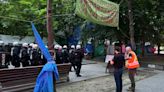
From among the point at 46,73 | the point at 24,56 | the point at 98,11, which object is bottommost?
the point at 46,73

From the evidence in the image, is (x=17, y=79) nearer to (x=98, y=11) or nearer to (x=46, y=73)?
(x=46, y=73)

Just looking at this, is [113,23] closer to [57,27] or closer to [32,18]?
[32,18]

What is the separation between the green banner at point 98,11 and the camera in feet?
32.7

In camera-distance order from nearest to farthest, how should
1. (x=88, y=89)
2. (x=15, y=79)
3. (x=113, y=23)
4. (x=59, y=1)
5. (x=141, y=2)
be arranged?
(x=15, y=79) → (x=88, y=89) → (x=113, y=23) → (x=141, y=2) → (x=59, y=1)

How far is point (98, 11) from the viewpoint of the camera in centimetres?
1141

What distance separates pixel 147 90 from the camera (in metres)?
12.3

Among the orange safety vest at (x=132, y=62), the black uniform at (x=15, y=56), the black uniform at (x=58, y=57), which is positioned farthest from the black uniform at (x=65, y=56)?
the orange safety vest at (x=132, y=62)

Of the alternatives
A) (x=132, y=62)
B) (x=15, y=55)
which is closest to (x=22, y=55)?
(x=15, y=55)

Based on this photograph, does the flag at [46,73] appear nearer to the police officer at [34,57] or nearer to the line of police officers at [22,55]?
the line of police officers at [22,55]

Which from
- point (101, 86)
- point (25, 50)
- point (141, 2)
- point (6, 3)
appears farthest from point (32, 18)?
point (101, 86)

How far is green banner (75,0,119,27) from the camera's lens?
995 cm

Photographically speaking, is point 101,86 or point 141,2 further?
point 141,2

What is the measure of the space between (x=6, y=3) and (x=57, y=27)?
6.21 m

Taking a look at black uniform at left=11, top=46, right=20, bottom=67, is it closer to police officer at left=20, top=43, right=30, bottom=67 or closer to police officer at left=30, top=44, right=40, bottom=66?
police officer at left=20, top=43, right=30, bottom=67
